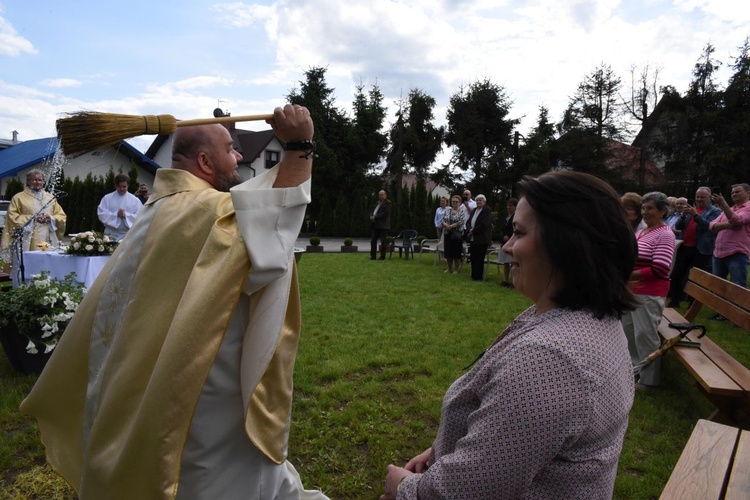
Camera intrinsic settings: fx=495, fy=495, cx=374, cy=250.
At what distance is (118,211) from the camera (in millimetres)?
8844

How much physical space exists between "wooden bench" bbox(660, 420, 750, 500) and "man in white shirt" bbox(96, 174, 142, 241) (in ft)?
28.9

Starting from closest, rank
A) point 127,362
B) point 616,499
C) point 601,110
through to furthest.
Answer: point 127,362, point 616,499, point 601,110

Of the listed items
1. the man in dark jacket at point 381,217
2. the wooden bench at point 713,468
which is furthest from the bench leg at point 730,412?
the man in dark jacket at point 381,217

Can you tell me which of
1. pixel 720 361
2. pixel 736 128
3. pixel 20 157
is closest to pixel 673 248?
pixel 720 361

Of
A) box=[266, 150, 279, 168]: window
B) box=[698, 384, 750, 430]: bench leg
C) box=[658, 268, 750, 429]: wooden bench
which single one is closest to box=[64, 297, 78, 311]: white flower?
box=[658, 268, 750, 429]: wooden bench

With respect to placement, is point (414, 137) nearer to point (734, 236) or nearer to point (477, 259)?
point (477, 259)

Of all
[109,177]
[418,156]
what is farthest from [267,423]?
[418,156]

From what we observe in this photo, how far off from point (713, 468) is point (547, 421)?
1.63 meters

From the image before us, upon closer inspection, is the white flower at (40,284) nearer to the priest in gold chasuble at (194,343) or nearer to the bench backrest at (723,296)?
the priest in gold chasuble at (194,343)

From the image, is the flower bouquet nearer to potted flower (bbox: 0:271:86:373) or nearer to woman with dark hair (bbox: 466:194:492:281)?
potted flower (bbox: 0:271:86:373)

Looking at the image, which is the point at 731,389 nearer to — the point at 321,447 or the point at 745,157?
the point at 321,447

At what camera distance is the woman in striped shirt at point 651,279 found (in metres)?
4.63

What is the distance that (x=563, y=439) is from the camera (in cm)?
114

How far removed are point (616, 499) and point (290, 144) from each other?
2873 mm
